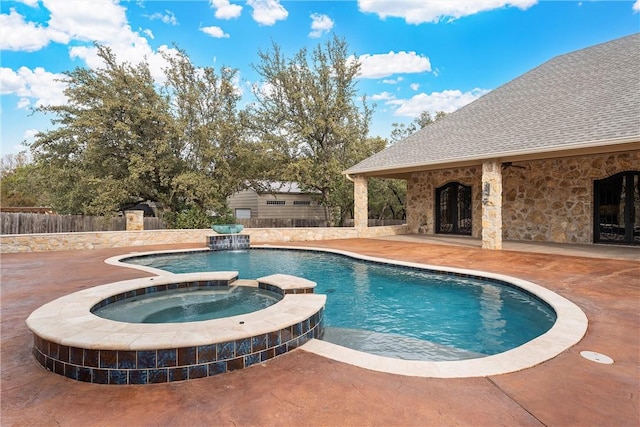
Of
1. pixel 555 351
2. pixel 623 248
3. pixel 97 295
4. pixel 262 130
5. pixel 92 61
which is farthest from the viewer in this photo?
pixel 262 130

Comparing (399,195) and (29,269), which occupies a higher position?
(399,195)

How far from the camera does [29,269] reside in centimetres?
822

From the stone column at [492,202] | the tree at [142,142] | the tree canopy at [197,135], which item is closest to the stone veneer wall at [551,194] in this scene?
the stone column at [492,202]

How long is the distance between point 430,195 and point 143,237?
11579 millimetres

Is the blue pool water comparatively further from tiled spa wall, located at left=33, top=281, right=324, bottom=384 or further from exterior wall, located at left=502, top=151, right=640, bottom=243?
exterior wall, located at left=502, top=151, right=640, bottom=243

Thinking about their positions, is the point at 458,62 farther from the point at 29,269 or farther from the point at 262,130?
the point at 29,269

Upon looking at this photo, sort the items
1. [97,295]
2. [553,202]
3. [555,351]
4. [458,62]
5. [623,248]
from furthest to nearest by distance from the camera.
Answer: [458,62], [553,202], [623,248], [97,295], [555,351]

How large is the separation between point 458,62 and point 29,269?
72.2 feet

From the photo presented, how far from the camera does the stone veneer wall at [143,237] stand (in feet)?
37.1

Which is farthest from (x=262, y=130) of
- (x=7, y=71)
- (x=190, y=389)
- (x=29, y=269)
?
(x=190, y=389)

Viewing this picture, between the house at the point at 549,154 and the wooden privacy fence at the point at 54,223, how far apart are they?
9774 millimetres

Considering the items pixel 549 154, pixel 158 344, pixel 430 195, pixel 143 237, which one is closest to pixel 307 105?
pixel 430 195

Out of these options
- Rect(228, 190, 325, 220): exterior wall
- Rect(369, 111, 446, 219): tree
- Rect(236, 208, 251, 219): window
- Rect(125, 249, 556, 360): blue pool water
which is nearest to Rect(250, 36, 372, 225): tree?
Rect(369, 111, 446, 219): tree

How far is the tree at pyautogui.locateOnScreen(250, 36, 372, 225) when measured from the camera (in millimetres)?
17500
